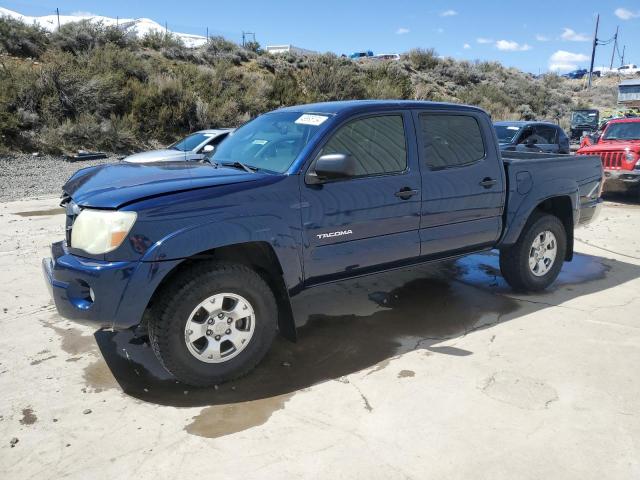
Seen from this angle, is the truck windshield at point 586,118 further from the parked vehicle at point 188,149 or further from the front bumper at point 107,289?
the front bumper at point 107,289

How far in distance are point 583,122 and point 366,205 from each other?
2889cm

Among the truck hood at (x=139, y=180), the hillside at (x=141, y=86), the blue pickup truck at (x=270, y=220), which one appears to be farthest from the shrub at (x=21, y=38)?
the blue pickup truck at (x=270, y=220)

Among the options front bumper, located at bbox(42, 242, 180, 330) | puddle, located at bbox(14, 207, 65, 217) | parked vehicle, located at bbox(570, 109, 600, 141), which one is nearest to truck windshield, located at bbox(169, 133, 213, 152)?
puddle, located at bbox(14, 207, 65, 217)

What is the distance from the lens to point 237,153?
4.54 meters

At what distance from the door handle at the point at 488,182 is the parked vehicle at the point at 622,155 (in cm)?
779

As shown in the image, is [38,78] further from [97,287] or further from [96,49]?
[97,287]

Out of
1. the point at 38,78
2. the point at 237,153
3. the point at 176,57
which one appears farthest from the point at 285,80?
the point at 237,153

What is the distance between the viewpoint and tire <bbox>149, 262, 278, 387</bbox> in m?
3.43

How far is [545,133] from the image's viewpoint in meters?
13.0

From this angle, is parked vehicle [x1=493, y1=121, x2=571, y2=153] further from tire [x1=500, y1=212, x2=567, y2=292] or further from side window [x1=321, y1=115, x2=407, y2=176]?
side window [x1=321, y1=115, x2=407, y2=176]

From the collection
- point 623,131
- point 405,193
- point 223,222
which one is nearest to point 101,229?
point 223,222

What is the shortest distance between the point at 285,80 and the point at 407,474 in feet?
75.3

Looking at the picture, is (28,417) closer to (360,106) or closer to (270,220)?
(270,220)

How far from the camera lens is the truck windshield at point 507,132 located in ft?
39.3
